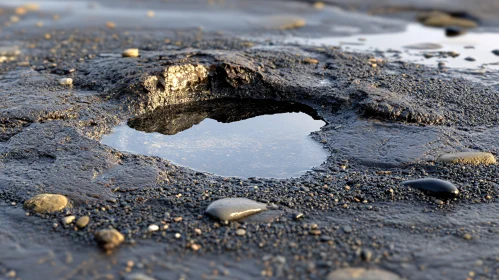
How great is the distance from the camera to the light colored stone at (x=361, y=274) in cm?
324

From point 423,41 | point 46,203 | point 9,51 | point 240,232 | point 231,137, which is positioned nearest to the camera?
point 240,232

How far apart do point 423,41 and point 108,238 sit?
6.99m

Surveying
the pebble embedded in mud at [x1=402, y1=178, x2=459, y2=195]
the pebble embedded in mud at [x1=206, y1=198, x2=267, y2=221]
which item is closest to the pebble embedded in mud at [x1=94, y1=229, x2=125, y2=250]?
the pebble embedded in mud at [x1=206, y1=198, x2=267, y2=221]

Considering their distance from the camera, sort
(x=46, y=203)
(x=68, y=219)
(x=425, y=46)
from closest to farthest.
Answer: (x=68, y=219) < (x=46, y=203) < (x=425, y=46)

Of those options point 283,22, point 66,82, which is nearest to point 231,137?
point 66,82

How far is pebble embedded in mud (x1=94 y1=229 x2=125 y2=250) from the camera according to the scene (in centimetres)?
355

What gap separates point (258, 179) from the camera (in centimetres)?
451

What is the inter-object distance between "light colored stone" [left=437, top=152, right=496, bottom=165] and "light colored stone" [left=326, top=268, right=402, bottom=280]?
5.82 feet

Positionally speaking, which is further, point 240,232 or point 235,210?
point 235,210

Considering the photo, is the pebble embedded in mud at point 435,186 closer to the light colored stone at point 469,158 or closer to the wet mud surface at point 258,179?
the wet mud surface at point 258,179

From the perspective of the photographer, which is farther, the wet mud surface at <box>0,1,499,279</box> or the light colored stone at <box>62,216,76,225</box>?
Result: the light colored stone at <box>62,216,76,225</box>

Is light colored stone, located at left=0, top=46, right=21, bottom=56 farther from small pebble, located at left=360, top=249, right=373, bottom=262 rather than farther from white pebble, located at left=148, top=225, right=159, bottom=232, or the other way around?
small pebble, located at left=360, top=249, right=373, bottom=262

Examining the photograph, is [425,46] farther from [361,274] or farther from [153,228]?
[153,228]

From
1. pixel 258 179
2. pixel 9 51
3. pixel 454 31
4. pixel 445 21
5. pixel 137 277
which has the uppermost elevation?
pixel 445 21
